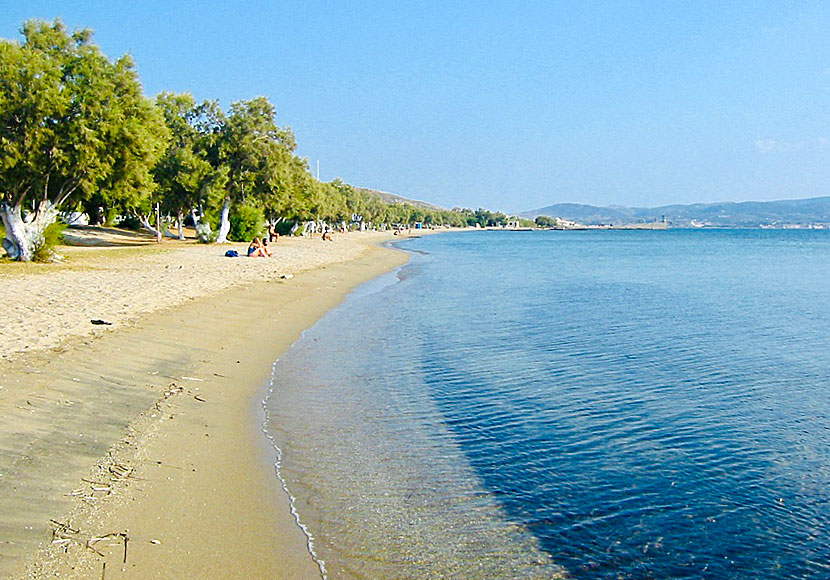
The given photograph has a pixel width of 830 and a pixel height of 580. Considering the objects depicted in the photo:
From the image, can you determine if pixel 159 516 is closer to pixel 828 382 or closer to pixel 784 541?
pixel 784 541

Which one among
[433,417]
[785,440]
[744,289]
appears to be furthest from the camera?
[744,289]

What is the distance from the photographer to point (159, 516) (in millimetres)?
5684

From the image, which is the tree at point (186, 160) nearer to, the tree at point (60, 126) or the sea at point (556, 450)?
the tree at point (60, 126)

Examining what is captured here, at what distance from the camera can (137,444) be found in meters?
7.24

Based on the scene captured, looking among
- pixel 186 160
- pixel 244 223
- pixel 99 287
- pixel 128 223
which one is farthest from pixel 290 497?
pixel 128 223

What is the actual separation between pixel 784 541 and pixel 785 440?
3.17 meters

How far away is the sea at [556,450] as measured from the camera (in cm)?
565

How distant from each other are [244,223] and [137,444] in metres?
44.9

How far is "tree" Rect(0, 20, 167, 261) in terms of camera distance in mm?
23359

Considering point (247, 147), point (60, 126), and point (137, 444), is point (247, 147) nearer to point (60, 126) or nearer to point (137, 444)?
point (60, 126)

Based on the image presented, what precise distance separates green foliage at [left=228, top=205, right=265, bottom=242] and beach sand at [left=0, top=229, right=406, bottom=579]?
34.7 m

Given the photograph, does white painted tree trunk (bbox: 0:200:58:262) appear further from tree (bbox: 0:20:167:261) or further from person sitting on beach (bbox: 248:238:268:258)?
person sitting on beach (bbox: 248:238:268:258)

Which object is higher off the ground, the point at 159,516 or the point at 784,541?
the point at 159,516

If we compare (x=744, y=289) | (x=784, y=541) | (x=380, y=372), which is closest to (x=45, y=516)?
(x=784, y=541)
